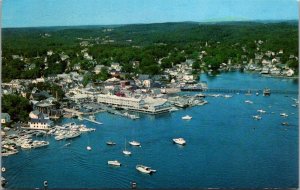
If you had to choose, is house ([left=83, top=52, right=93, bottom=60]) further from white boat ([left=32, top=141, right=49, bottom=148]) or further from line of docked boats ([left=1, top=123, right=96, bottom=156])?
white boat ([left=32, top=141, right=49, bottom=148])

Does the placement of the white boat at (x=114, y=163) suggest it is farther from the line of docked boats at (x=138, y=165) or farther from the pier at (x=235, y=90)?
the pier at (x=235, y=90)

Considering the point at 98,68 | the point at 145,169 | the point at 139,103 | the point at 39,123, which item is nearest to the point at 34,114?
the point at 39,123

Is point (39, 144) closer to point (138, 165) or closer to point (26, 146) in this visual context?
point (26, 146)

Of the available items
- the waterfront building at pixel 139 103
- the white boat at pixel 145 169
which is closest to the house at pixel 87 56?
the waterfront building at pixel 139 103

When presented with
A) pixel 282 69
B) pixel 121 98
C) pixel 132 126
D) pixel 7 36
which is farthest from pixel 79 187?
pixel 282 69

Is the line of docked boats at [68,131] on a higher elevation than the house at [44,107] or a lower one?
lower

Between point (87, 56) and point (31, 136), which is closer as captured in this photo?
point (31, 136)

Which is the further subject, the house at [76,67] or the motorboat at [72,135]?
the house at [76,67]
